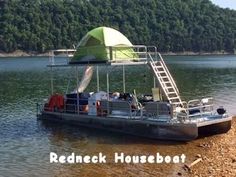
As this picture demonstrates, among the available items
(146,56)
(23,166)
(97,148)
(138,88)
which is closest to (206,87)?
(138,88)

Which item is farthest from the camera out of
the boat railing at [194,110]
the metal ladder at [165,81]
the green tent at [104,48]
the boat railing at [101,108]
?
the green tent at [104,48]

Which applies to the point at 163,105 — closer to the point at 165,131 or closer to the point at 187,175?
the point at 165,131

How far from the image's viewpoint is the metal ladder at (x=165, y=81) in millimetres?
27609

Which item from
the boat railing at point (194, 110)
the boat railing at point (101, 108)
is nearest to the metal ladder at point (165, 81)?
the boat railing at point (194, 110)

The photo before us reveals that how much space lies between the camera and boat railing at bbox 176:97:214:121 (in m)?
25.4

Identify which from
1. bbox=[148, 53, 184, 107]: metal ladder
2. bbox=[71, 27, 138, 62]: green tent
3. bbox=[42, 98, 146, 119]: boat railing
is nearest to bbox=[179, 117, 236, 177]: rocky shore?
bbox=[148, 53, 184, 107]: metal ladder

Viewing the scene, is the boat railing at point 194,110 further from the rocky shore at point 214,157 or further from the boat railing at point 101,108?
the boat railing at point 101,108

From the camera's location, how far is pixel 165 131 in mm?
25516

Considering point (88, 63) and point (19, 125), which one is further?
point (19, 125)

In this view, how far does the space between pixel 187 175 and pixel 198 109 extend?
23.4ft

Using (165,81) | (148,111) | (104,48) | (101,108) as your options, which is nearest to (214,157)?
(148,111)

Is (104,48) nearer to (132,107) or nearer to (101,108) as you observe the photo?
(101,108)

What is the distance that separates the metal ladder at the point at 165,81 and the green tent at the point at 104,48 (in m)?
1.57

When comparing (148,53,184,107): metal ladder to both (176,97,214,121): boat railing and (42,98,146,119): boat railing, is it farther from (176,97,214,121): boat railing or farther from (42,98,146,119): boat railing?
(42,98,146,119): boat railing
